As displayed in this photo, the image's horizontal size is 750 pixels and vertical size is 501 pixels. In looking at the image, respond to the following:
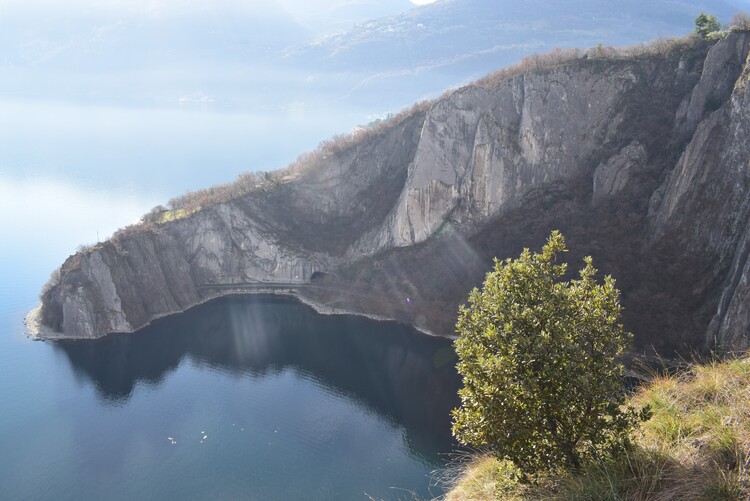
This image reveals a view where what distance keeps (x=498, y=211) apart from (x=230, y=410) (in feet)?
103

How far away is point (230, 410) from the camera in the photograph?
1478 inches

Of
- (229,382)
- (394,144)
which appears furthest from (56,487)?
(394,144)

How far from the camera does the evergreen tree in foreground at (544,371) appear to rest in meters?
8.11

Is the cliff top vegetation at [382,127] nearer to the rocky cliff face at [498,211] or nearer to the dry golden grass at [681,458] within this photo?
the rocky cliff face at [498,211]

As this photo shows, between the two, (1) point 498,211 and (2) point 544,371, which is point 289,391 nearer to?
(1) point 498,211

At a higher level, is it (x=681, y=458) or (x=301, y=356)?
(x=681, y=458)

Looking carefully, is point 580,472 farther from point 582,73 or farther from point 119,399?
point 582,73

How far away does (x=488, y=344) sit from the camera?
28.6 feet

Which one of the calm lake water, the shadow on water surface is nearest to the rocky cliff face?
the shadow on water surface

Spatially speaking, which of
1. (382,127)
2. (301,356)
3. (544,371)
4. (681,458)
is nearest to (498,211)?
(382,127)

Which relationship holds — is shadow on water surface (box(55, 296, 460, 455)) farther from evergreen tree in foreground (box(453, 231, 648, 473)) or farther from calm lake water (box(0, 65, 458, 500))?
evergreen tree in foreground (box(453, 231, 648, 473))

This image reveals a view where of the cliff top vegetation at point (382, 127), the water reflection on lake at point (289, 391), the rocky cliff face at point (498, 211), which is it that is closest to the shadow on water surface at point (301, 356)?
the water reflection on lake at point (289, 391)

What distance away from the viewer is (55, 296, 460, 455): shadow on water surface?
38438mm

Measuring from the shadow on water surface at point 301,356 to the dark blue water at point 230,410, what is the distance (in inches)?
5.9
